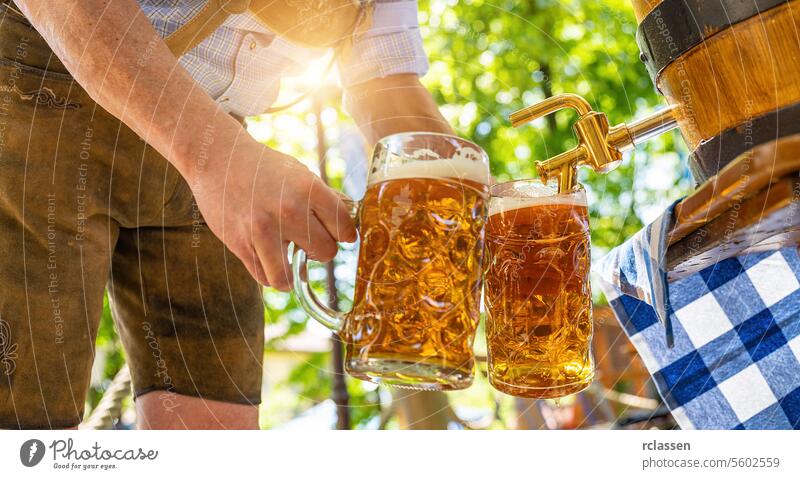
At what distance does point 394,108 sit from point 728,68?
52cm

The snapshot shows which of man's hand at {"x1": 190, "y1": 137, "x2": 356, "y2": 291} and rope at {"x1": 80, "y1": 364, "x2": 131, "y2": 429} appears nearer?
man's hand at {"x1": 190, "y1": 137, "x2": 356, "y2": 291}

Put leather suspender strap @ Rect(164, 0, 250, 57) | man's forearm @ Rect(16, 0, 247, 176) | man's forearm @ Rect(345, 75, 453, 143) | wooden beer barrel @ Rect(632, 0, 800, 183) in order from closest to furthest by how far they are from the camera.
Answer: wooden beer barrel @ Rect(632, 0, 800, 183) < man's forearm @ Rect(16, 0, 247, 176) < leather suspender strap @ Rect(164, 0, 250, 57) < man's forearm @ Rect(345, 75, 453, 143)

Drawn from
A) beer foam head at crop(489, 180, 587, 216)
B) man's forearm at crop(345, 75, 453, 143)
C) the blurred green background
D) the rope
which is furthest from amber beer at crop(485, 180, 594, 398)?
the rope

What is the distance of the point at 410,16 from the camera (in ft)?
3.46

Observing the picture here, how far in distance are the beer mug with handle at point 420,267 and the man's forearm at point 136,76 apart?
16 cm

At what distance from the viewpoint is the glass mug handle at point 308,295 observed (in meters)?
0.57

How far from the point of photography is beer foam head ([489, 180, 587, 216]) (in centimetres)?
58

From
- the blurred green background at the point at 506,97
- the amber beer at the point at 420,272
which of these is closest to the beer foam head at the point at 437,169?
the amber beer at the point at 420,272

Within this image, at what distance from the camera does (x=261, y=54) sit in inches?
37.1

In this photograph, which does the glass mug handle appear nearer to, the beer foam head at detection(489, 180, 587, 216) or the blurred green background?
the beer foam head at detection(489, 180, 587, 216)

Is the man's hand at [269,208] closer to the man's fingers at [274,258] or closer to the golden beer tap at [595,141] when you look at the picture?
the man's fingers at [274,258]

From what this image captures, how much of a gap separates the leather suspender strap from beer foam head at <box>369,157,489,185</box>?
37cm

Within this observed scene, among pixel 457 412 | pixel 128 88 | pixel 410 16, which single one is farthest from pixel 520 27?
pixel 128 88
